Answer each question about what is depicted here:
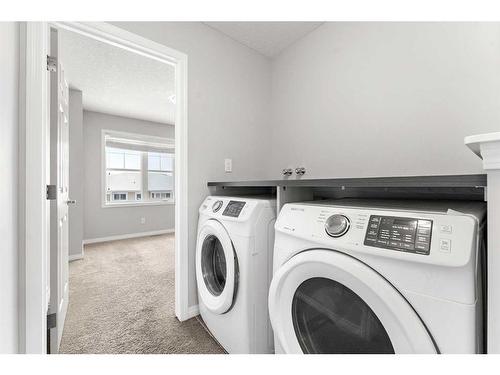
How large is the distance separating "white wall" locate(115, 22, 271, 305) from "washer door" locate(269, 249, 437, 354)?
101 cm

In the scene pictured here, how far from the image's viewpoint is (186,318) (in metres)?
1.61

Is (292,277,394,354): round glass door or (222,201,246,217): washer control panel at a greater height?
(222,201,246,217): washer control panel

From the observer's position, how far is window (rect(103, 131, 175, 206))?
4.07 meters

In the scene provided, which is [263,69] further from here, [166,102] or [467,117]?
[166,102]

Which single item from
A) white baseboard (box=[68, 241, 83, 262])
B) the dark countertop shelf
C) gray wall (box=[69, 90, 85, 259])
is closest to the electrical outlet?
the dark countertop shelf

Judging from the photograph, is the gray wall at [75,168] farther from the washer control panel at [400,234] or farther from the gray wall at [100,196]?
the washer control panel at [400,234]

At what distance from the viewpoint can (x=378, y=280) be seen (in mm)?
611

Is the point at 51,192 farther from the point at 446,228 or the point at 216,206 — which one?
the point at 446,228

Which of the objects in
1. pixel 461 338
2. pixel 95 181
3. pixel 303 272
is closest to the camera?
pixel 461 338

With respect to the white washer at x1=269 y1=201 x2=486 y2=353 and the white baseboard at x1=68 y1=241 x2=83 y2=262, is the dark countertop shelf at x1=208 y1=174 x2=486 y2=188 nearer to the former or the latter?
the white washer at x1=269 y1=201 x2=486 y2=353

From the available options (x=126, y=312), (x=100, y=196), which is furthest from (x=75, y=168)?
(x=126, y=312)

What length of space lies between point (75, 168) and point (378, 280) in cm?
362

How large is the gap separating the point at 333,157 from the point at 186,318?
163cm

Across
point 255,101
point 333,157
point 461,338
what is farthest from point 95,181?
point 461,338
